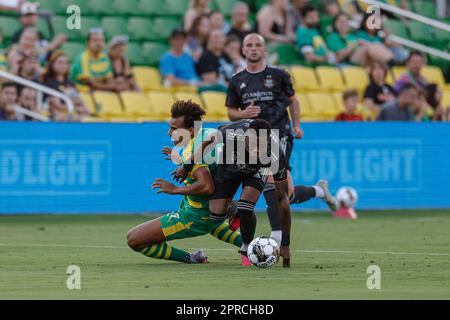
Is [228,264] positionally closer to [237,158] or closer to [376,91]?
[237,158]

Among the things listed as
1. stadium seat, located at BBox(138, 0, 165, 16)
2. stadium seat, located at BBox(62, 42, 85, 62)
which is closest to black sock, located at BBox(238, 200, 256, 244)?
stadium seat, located at BBox(62, 42, 85, 62)

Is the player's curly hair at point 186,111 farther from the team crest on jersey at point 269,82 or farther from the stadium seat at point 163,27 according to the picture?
the stadium seat at point 163,27

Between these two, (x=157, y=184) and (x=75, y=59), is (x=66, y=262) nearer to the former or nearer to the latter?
(x=157, y=184)

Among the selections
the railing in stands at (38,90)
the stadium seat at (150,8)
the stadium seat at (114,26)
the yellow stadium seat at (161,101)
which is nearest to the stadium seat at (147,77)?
the yellow stadium seat at (161,101)

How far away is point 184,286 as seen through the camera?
34.5 ft

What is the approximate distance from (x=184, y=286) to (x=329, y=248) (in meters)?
4.48

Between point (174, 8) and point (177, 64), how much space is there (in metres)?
2.47

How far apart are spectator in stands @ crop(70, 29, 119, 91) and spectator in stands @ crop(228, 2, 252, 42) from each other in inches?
117

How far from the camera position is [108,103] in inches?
869

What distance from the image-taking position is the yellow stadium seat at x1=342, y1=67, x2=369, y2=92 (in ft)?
82.9

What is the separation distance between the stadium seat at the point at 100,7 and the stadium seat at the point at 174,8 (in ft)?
3.90

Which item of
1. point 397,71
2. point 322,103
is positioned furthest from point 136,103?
point 397,71

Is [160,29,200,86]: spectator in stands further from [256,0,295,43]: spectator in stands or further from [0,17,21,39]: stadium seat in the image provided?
[0,17,21,39]: stadium seat
